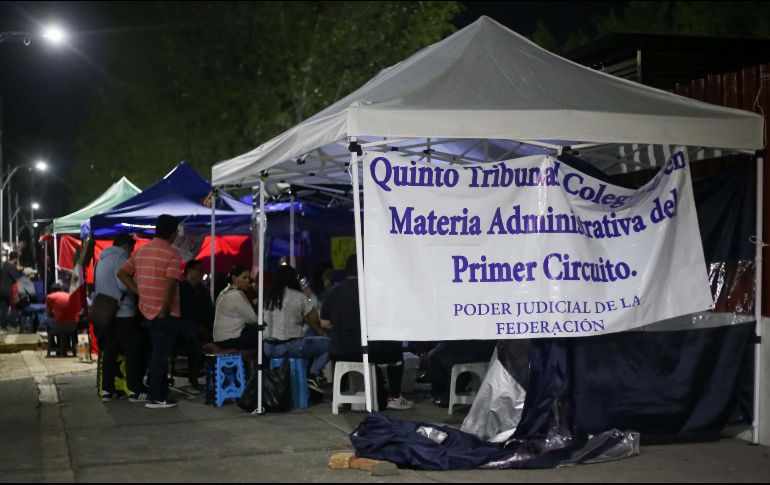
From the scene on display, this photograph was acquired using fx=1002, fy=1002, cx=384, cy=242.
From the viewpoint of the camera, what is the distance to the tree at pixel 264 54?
3412cm

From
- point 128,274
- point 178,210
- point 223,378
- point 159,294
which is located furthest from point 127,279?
point 178,210

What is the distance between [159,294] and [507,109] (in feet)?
15.5

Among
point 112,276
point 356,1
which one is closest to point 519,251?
point 112,276

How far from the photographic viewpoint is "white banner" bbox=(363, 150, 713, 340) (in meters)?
7.75

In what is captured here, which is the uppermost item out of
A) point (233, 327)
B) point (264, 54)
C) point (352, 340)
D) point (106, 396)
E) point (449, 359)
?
point (264, 54)

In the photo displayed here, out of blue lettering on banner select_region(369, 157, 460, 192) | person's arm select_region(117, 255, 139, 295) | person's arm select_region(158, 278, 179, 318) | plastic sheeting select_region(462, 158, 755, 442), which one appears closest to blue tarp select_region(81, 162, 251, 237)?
person's arm select_region(117, 255, 139, 295)

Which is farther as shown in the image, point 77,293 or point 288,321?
point 77,293

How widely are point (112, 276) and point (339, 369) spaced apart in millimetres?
2874

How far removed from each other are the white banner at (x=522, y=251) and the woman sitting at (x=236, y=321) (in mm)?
4001

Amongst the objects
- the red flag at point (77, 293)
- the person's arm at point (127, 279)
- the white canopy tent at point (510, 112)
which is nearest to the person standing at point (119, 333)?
the person's arm at point (127, 279)

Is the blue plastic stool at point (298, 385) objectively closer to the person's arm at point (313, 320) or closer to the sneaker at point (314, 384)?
the sneaker at point (314, 384)

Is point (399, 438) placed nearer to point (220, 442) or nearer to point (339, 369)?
point (220, 442)

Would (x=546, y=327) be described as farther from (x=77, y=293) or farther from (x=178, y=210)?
(x=77, y=293)

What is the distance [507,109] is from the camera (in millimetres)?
7844
